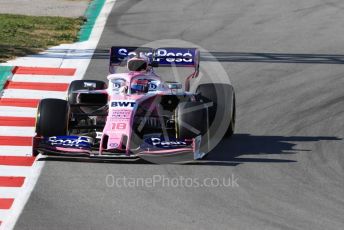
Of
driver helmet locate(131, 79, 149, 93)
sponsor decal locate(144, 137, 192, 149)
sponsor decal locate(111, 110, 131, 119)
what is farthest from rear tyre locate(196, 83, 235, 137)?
sponsor decal locate(111, 110, 131, 119)

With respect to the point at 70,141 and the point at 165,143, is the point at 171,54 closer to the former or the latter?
the point at 165,143

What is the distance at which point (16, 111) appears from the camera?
16.7 meters

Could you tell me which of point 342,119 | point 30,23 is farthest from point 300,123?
point 30,23

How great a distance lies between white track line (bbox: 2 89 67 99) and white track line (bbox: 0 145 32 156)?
2.91 metres

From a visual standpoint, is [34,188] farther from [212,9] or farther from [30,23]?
[212,9]

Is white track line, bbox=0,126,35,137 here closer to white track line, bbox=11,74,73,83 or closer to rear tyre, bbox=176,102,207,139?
rear tyre, bbox=176,102,207,139

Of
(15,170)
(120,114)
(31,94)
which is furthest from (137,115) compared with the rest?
(31,94)

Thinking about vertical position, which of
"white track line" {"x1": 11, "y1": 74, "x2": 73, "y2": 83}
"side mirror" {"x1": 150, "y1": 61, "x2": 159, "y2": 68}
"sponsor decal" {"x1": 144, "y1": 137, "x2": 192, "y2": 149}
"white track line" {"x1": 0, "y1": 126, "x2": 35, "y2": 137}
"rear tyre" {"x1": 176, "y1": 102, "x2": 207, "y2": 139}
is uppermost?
"side mirror" {"x1": 150, "y1": 61, "x2": 159, "y2": 68}

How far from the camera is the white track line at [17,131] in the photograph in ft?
50.5

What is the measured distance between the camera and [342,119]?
16766 millimetres

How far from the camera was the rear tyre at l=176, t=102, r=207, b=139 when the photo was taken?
46.5ft

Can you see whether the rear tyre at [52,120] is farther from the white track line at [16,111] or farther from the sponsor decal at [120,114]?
the white track line at [16,111]

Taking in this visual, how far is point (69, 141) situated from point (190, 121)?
Result: 1745 mm

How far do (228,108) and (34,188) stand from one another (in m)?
3.79
